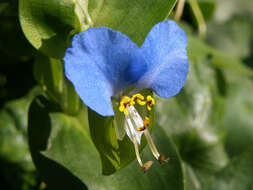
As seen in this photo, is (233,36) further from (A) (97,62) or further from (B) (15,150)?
(A) (97,62)

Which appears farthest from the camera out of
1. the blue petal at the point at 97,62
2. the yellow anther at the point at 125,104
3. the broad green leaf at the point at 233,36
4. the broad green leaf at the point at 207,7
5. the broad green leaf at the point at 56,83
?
the broad green leaf at the point at 233,36

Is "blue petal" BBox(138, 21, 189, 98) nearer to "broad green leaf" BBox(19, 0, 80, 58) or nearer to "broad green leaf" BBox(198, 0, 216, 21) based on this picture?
"broad green leaf" BBox(19, 0, 80, 58)

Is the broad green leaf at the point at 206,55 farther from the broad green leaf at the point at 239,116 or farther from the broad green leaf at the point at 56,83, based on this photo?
the broad green leaf at the point at 56,83

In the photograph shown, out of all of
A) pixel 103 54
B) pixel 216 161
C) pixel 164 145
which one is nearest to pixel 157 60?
pixel 103 54

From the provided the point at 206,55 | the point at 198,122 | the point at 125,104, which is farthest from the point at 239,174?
the point at 125,104

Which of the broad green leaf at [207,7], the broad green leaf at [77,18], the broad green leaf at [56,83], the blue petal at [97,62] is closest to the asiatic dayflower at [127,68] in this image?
the blue petal at [97,62]

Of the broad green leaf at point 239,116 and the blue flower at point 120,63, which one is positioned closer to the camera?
the blue flower at point 120,63

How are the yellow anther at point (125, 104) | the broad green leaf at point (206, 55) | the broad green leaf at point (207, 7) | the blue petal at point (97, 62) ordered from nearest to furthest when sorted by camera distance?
the blue petal at point (97, 62) < the yellow anther at point (125, 104) < the broad green leaf at point (206, 55) < the broad green leaf at point (207, 7)
